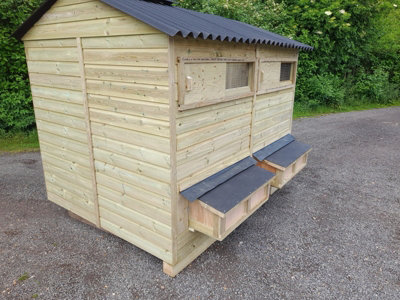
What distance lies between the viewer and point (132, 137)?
3.65m

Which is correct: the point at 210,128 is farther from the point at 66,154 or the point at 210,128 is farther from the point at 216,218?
the point at 66,154

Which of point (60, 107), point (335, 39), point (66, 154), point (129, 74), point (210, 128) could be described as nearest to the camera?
point (129, 74)

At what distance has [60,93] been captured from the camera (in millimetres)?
4402

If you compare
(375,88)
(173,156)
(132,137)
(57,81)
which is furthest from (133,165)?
(375,88)

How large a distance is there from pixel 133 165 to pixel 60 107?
1.68 metres

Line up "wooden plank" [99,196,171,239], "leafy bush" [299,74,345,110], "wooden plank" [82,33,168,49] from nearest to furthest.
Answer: "wooden plank" [82,33,168,49] → "wooden plank" [99,196,171,239] → "leafy bush" [299,74,345,110]

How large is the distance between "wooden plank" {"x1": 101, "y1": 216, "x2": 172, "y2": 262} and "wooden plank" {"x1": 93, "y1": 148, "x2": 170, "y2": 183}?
0.97 meters

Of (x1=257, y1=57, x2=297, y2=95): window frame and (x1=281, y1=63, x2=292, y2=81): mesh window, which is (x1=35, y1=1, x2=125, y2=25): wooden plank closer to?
(x1=257, y1=57, x2=297, y2=95): window frame

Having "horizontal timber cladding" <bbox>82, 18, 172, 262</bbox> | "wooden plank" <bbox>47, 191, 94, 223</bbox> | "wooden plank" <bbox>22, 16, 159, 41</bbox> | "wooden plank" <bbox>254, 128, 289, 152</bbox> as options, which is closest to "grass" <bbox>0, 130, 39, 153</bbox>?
"wooden plank" <bbox>47, 191, 94, 223</bbox>

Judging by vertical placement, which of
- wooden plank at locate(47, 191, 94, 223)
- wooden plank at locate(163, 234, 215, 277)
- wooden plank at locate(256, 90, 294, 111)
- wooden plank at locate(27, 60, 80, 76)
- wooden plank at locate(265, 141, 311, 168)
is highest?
wooden plank at locate(27, 60, 80, 76)

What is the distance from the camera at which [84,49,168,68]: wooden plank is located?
10.2 feet

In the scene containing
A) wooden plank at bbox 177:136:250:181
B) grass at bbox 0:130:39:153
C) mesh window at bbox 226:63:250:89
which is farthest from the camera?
grass at bbox 0:130:39:153

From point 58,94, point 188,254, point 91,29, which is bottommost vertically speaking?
point 188,254

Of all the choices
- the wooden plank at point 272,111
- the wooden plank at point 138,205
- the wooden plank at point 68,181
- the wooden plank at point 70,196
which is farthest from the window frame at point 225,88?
the wooden plank at point 70,196
